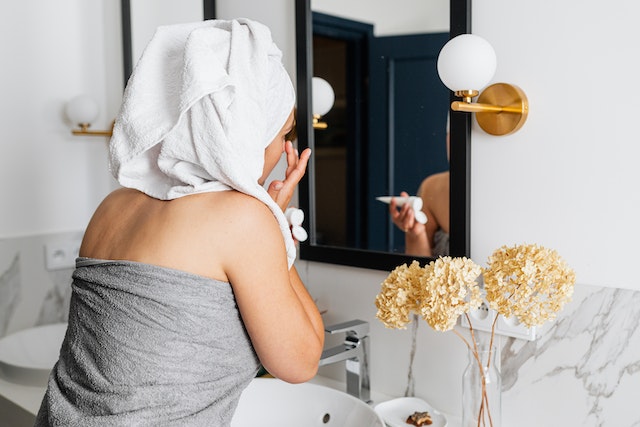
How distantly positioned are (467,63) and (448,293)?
39cm

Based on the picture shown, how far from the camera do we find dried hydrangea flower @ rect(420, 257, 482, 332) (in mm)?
1050

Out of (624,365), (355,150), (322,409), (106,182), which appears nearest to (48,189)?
(106,182)

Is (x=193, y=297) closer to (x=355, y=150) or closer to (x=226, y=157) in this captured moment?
(x=226, y=157)

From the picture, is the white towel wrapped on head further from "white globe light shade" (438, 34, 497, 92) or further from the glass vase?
the glass vase

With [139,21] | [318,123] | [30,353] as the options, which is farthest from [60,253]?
[318,123]

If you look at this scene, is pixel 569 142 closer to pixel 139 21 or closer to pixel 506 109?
pixel 506 109

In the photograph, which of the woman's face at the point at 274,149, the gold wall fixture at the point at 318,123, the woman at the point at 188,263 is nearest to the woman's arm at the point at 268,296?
the woman at the point at 188,263

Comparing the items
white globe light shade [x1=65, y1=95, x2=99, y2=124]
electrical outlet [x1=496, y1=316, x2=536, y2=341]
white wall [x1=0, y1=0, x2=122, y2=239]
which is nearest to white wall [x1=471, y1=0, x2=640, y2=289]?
electrical outlet [x1=496, y1=316, x2=536, y2=341]

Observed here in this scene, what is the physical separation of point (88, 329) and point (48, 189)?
1210 millimetres

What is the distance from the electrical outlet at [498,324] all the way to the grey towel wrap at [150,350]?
20.0 inches

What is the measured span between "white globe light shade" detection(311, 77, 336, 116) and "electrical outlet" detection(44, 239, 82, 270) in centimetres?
102

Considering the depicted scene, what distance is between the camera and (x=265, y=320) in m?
1.00

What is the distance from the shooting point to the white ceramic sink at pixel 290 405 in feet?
4.34

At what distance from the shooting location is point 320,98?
158 centimetres
